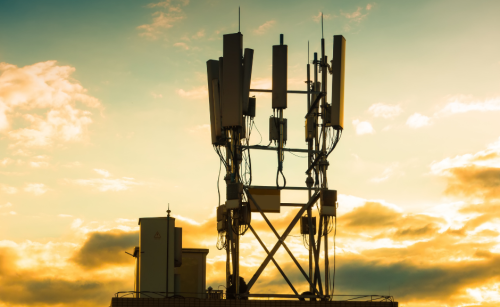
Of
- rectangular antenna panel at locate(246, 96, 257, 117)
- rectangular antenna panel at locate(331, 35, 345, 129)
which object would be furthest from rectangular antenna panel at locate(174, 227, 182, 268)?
rectangular antenna panel at locate(331, 35, 345, 129)

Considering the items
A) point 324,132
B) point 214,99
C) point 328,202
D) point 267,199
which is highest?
point 214,99

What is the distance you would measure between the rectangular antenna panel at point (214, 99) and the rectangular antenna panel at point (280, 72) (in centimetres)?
334

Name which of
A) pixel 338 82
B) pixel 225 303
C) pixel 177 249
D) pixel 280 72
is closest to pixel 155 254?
pixel 177 249

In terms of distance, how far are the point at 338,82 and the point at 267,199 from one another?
291 inches

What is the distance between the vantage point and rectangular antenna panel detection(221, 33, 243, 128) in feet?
127

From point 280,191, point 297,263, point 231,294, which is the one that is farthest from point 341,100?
point 231,294

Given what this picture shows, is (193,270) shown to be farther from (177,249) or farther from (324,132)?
(324,132)

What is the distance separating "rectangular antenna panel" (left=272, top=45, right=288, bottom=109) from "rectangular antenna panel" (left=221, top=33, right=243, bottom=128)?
2.66 meters

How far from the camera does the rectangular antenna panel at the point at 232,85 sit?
3875 cm

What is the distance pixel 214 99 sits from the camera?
140 ft

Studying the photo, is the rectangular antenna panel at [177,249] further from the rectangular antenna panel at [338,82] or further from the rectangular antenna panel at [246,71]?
the rectangular antenna panel at [338,82]

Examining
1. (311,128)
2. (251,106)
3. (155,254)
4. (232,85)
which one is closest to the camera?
(155,254)

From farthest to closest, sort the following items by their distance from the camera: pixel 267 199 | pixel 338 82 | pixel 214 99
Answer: pixel 214 99 → pixel 338 82 → pixel 267 199

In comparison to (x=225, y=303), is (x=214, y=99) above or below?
above
